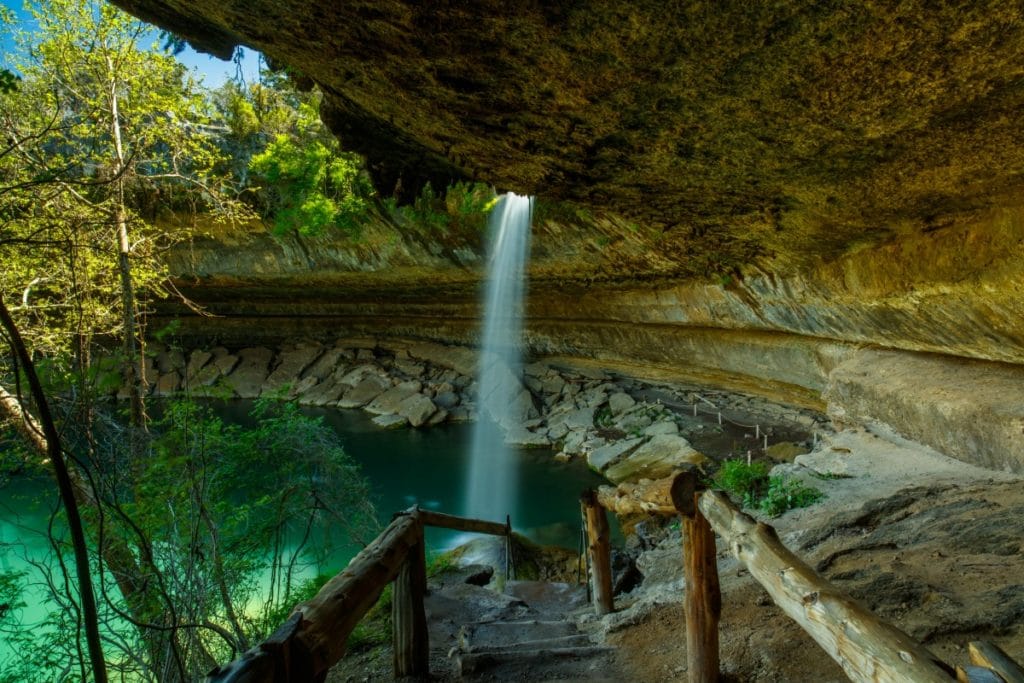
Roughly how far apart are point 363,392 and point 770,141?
1731 centimetres

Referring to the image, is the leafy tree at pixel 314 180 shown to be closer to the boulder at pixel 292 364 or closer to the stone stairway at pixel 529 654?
the boulder at pixel 292 364

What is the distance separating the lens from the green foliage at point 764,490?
241 inches

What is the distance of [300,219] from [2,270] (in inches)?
288

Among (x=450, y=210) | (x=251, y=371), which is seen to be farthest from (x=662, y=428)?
(x=251, y=371)

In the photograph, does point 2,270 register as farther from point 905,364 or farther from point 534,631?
point 905,364

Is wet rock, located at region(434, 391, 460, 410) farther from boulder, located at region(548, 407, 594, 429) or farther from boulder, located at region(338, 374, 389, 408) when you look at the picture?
boulder, located at region(548, 407, 594, 429)

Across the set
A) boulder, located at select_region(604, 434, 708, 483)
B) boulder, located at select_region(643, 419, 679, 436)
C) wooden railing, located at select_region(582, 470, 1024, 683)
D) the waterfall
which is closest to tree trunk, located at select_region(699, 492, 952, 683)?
wooden railing, located at select_region(582, 470, 1024, 683)

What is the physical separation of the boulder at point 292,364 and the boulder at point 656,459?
13653 mm

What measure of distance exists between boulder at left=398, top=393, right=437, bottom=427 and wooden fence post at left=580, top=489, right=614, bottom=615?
42.7 feet

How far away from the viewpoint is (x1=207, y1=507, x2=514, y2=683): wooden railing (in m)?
1.62

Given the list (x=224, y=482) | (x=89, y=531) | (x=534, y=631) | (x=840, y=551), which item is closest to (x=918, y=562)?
(x=840, y=551)

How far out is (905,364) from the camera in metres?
7.18

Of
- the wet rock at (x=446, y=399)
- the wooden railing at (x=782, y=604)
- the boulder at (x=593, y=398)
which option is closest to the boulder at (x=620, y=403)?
the boulder at (x=593, y=398)

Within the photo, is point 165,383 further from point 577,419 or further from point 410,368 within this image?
point 577,419
